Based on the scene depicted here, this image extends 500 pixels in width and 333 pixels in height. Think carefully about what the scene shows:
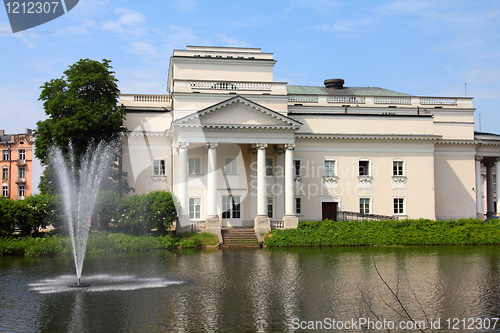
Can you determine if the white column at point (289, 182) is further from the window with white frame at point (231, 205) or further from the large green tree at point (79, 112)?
the large green tree at point (79, 112)

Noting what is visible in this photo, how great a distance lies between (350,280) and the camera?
21859 millimetres

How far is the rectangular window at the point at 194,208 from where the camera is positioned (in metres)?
42.5

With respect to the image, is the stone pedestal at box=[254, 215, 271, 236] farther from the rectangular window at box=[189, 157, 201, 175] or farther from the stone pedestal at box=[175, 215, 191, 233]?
the rectangular window at box=[189, 157, 201, 175]

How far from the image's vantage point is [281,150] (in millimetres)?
43812

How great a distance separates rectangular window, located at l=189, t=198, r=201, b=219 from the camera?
42531 millimetres

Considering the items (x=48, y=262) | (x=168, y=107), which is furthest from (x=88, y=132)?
(x=48, y=262)

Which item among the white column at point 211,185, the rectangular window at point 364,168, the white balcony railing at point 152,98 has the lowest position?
the white column at point 211,185

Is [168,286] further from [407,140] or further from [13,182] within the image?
[13,182]

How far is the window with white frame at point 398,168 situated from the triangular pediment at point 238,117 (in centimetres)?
1090

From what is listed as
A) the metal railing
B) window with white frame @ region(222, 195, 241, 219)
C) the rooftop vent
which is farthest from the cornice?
the rooftop vent

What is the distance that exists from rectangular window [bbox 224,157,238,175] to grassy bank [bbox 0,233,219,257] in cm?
760

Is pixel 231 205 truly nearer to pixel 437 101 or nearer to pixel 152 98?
pixel 152 98

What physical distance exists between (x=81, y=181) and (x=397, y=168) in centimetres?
2661

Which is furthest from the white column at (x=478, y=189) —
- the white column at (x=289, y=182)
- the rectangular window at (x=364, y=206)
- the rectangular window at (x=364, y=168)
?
the white column at (x=289, y=182)
